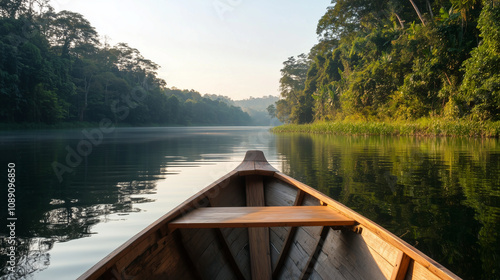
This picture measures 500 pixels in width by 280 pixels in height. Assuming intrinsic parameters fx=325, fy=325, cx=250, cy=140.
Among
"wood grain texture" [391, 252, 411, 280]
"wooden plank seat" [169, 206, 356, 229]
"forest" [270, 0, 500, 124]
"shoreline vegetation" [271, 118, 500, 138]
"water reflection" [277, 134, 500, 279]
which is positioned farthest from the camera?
"shoreline vegetation" [271, 118, 500, 138]

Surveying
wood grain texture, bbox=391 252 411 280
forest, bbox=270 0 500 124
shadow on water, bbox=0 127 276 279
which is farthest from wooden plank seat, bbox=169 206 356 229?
forest, bbox=270 0 500 124

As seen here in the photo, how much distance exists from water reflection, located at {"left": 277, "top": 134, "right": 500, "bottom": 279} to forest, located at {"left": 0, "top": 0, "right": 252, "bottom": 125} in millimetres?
32706

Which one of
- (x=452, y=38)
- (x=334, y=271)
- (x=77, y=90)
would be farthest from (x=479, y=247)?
(x=77, y=90)

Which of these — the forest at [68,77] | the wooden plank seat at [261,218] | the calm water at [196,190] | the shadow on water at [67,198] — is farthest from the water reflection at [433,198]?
the forest at [68,77]

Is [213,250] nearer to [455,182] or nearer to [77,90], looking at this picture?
[455,182]

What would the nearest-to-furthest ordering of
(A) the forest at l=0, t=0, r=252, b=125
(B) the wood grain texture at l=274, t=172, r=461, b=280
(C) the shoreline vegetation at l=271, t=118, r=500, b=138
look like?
(B) the wood grain texture at l=274, t=172, r=461, b=280 < (C) the shoreline vegetation at l=271, t=118, r=500, b=138 < (A) the forest at l=0, t=0, r=252, b=125

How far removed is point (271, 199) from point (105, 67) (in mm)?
59310

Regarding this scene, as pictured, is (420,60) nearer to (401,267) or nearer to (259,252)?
(259,252)

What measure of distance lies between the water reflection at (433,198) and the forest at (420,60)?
6674mm

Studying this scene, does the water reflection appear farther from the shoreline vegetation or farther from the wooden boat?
the shoreline vegetation

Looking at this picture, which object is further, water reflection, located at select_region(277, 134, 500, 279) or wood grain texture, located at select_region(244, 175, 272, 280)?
water reflection, located at select_region(277, 134, 500, 279)

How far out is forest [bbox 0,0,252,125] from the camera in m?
31.5

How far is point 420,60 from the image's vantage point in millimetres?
17938

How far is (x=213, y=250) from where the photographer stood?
8.61 ft
